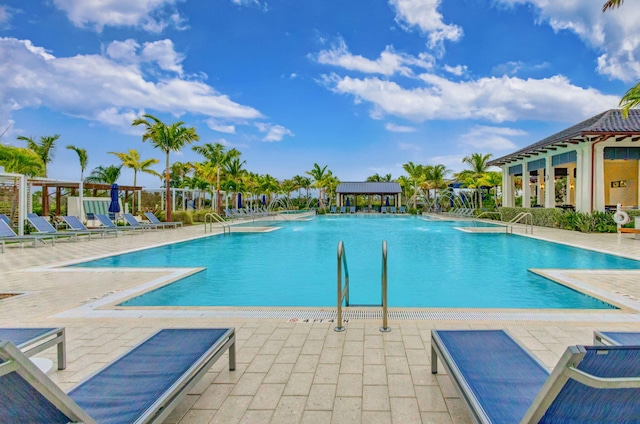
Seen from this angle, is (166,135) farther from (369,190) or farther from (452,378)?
(369,190)

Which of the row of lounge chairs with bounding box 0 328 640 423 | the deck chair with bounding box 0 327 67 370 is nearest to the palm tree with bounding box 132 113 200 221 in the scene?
the deck chair with bounding box 0 327 67 370

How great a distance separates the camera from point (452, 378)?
7.82ft

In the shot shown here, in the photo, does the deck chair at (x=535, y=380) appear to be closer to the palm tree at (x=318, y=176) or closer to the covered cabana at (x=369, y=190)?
the covered cabana at (x=369, y=190)

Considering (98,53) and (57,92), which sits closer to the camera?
(98,53)

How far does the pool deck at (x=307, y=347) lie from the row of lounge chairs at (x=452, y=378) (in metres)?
0.30

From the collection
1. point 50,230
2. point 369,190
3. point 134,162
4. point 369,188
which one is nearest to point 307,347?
point 50,230

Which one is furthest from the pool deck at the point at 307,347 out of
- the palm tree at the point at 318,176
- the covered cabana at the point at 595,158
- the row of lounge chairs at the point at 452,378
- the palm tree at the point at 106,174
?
the palm tree at the point at 318,176

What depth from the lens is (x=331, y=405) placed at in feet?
8.52

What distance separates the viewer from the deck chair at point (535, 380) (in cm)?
140

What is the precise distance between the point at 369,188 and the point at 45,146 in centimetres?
3227

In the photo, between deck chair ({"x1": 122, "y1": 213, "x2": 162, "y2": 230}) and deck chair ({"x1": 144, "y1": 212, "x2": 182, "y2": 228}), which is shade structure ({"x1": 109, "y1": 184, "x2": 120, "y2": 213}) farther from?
deck chair ({"x1": 144, "y1": 212, "x2": 182, "y2": 228})

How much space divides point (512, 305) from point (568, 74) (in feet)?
91.8

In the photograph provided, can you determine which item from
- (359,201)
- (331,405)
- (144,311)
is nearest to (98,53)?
(144,311)

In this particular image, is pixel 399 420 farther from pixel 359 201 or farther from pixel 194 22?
pixel 359 201
